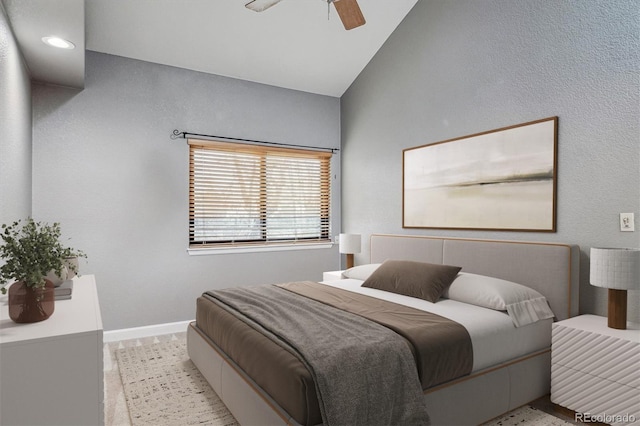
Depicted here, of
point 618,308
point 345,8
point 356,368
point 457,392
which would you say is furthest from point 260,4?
point 618,308

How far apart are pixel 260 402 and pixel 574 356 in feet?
6.10

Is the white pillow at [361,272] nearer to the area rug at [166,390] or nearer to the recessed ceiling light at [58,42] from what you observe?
the area rug at [166,390]

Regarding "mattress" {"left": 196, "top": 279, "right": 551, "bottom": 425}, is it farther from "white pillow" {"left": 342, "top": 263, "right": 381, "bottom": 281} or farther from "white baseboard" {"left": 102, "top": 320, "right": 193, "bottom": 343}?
"white baseboard" {"left": 102, "top": 320, "right": 193, "bottom": 343}

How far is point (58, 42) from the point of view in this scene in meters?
2.65

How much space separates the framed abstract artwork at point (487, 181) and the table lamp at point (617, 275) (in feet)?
1.98

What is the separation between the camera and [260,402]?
1.80 metres

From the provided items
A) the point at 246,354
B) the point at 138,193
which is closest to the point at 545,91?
the point at 246,354

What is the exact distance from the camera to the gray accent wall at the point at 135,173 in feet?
11.3

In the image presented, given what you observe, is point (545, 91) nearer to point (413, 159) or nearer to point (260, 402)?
point (413, 159)

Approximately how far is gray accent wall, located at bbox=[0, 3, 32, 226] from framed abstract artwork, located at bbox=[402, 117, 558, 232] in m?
3.34

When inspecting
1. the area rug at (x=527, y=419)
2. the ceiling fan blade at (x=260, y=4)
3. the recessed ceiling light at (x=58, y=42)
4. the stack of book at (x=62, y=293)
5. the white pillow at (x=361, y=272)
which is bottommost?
the area rug at (x=527, y=419)

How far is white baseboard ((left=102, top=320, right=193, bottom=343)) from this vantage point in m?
3.62

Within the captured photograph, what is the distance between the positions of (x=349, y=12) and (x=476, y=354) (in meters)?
2.30

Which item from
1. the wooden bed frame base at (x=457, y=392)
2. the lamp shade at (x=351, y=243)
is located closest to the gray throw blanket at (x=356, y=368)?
the wooden bed frame base at (x=457, y=392)
